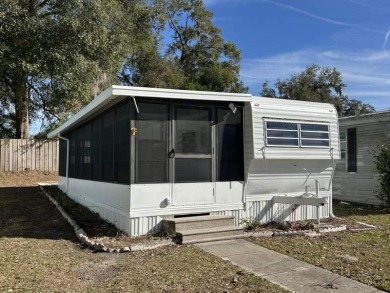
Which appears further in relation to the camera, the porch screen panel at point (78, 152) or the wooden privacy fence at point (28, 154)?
the wooden privacy fence at point (28, 154)

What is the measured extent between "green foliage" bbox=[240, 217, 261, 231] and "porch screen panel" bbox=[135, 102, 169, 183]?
181 cm

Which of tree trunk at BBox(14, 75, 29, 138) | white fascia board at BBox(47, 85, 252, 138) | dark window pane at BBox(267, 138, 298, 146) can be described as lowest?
dark window pane at BBox(267, 138, 298, 146)

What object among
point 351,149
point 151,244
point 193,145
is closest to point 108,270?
point 151,244

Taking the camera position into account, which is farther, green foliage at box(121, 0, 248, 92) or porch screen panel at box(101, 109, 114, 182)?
green foliage at box(121, 0, 248, 92)

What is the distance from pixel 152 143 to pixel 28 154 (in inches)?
574

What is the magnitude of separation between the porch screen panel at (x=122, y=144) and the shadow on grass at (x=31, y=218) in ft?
4.66

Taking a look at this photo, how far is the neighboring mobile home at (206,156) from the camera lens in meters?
6.87

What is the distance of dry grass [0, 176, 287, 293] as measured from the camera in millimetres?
4562

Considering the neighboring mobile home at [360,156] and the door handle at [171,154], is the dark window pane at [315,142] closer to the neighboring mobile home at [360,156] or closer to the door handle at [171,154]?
the door handle at [171,154]

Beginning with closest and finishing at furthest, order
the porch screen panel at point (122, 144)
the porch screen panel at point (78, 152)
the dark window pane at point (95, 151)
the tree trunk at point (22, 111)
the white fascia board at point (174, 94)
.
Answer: the white fascia board at point (174, 94), the porch screen panel at point (122, 144), the dark window pane at point (95, 151), the porch screen panel at point (78, 152), the tree trunk at point (22, 111)

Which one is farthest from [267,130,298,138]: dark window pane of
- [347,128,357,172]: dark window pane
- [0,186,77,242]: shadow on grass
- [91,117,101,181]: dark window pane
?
[347,128,357,172]: dark window pane

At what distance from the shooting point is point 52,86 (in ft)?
59.9

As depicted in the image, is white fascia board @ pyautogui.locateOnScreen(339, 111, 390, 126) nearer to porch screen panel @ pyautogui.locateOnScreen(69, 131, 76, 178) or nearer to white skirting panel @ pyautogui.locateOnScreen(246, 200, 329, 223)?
white skirting panel @ pyautogui.locateOnScreen(246, 200, 329, 223)

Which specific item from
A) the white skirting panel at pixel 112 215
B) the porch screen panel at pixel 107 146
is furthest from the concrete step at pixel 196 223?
the porch screen panel at pixel 107 146
